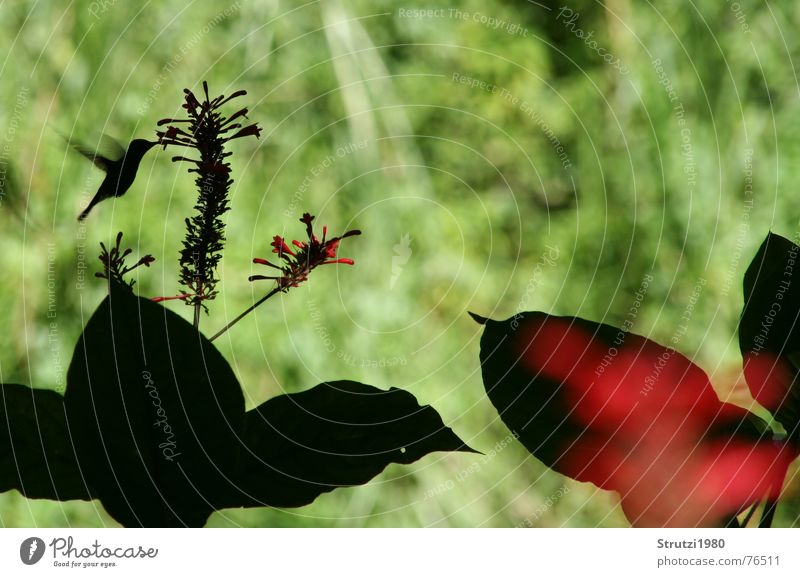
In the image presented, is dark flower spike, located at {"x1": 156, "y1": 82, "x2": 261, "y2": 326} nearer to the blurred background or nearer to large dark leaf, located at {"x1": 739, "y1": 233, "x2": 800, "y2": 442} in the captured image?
the blurred background

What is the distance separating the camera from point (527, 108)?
1.17 feet

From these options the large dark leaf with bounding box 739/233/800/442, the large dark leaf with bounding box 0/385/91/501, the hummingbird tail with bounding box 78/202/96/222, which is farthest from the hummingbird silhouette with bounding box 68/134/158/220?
the large dark leaf with bounding box 739/233/800/442

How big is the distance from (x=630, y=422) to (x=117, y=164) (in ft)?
0.79

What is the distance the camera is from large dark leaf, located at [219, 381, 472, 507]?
25 centimetres

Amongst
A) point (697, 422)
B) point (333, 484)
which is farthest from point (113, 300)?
point (697, 422)

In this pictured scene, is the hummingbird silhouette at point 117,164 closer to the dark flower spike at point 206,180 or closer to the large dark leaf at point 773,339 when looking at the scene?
the dark flower spike at point 206,180

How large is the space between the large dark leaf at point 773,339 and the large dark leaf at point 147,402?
0.58ft

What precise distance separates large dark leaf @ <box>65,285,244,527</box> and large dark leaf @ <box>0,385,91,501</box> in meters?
0.02

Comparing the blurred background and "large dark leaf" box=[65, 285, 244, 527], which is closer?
"large dark leaf" box=[65, 285, 244, 527]

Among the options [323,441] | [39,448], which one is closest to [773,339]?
[323,441]

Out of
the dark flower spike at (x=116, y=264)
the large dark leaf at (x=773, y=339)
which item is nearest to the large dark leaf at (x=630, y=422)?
Result: the large dark leaf at (x=773, y=339)

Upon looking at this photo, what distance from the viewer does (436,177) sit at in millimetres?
360

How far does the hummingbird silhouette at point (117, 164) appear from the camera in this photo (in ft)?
1.06
